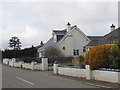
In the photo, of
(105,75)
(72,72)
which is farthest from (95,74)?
(72,72)

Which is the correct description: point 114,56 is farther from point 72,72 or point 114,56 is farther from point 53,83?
point 72,72

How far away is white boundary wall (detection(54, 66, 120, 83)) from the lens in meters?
13.7

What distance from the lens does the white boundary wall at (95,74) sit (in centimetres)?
1366

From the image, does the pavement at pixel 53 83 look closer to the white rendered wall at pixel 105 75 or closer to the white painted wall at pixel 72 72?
the white rendered wall at pixel 105 75

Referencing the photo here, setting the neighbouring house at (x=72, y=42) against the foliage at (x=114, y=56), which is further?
the neighbouring house at (x=72, y=42)

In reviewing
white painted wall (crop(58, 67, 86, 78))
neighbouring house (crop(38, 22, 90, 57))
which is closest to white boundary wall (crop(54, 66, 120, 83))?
white painted wall (crop(58, 67, 86, 78))

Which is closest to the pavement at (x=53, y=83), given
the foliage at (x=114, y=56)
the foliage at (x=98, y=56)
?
the foliage at (x=98, y=56)

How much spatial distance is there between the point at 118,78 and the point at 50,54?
2963 cm

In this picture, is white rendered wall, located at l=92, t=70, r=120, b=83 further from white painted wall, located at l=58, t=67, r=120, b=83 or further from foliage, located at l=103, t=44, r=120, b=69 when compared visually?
foliage, located at l=103, t=44, r=120, b=69

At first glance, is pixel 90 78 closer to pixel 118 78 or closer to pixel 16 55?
pixel 118 78

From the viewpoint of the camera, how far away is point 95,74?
52.0 ft

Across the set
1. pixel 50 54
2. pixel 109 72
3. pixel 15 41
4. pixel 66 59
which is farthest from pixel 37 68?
pixel 15 41

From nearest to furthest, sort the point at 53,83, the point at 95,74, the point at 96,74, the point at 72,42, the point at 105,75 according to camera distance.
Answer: the point at 105,75 < the point at 53,83 < the point at 96,74 < the point at 95,74 < the point at 72,42

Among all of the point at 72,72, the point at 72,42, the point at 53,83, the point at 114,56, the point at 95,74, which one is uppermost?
the point at 72,42
